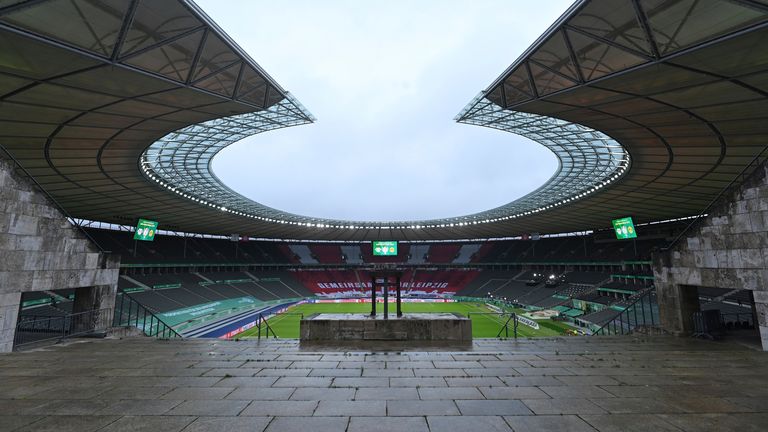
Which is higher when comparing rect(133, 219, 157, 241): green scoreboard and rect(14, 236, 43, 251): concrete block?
rect(133, 219, 157, 241): green scoreboard

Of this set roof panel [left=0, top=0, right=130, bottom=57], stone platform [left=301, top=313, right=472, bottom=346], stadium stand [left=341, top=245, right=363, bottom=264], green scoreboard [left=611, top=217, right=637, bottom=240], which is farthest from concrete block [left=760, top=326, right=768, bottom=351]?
stadium stand [left=341, top=245, right=363, bottom=264]

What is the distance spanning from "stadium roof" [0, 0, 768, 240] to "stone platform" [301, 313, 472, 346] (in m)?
10.3

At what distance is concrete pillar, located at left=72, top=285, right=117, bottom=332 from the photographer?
16.0m

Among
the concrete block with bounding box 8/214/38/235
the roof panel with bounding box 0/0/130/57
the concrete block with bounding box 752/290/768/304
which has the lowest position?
the concrete block with bounding box 752/290/768/304

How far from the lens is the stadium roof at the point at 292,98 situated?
948 cm

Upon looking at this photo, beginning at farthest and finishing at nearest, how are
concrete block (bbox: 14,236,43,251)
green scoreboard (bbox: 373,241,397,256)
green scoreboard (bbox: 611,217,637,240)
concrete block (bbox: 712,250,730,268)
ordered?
green scoreboard (bbox: 373,241,397,256), green scoreboard (bbox: 611,217,637,240), concrete block (bbox: 712,250,730,268), concrete block (bbox: 14,236,43,251)

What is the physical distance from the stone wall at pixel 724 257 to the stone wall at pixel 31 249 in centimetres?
2592

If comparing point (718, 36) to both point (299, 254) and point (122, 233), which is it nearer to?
point (122, 233)

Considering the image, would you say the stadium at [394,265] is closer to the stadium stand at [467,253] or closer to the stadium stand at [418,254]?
the stadium stand at [467,253]

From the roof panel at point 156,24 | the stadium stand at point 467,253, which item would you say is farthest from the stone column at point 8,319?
the stadium stand at point 467,253

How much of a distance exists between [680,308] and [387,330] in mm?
12998

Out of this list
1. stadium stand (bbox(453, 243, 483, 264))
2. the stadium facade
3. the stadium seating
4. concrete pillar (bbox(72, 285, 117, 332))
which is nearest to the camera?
the stadium facade

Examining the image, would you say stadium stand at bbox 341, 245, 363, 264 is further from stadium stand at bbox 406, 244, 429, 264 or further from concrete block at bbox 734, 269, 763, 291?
concrete block at bbox 734, 269, 763, 291

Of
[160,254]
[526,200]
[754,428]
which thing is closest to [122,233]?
[160,254]
